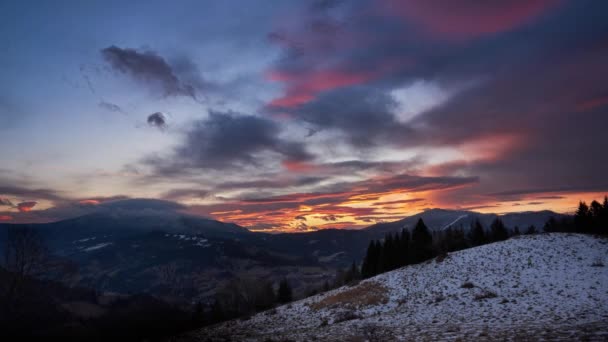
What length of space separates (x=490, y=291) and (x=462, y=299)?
3.55m

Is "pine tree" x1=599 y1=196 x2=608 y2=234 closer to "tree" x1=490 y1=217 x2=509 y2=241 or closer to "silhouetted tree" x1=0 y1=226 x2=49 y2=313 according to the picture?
"tree" x1=490 y1=217 x2=509 y2=241

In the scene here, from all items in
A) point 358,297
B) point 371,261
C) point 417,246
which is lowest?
point 371,261

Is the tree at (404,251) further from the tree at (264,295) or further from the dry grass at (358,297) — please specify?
the tree at (264,295)

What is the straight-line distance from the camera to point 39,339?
108 feet

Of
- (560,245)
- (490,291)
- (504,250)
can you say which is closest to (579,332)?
(490,291)

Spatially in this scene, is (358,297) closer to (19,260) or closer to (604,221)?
(19,260)

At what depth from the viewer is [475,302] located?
1140 inches

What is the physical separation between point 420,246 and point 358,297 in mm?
24361

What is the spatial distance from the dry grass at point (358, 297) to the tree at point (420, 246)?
16.8 metres

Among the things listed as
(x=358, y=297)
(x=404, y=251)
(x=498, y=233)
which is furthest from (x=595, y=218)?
(x=358, y=297)

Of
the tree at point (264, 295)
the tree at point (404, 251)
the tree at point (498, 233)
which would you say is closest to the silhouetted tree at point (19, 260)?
the tree at point (404, 251)

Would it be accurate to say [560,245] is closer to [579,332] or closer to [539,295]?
[539,295]

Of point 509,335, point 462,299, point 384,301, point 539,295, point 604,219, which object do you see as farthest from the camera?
point 604,219

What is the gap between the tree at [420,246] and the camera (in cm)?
5753
